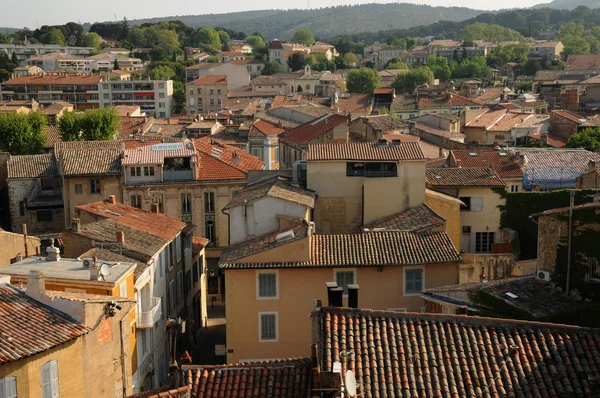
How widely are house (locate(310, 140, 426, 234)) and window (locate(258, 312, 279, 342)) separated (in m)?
7.61

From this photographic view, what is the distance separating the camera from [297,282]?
93.8ft

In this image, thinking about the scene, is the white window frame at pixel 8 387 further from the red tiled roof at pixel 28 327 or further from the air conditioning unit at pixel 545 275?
the air conditioning unit at pixel 545 275

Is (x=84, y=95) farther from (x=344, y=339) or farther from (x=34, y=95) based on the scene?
(x=344, y=339)

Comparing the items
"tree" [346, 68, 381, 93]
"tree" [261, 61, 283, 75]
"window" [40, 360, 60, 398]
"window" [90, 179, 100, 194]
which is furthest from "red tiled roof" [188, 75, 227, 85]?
"window" [40, 360, 60, 398]

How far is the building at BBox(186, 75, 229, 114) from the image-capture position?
133 metres

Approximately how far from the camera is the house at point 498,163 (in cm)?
4747

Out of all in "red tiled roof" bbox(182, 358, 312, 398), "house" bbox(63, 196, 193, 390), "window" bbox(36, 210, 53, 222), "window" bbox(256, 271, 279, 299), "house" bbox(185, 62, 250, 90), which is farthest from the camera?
"house" bbox(185, 62, 250, 90)

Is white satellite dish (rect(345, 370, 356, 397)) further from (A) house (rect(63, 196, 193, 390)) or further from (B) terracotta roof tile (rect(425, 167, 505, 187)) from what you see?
(B) terracotta roof tile (rect(425, 167, 505, 187))

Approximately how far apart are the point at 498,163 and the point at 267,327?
24.7 metres

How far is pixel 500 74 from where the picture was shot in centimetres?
18350

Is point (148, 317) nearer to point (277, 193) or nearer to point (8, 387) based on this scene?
point (277, 193)

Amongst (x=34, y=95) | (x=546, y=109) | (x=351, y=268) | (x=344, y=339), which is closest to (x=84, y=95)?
(x=34, y=95)

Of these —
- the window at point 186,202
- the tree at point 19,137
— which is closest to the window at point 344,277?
the window at point 186,202

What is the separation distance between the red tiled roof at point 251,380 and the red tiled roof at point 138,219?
16.3m
